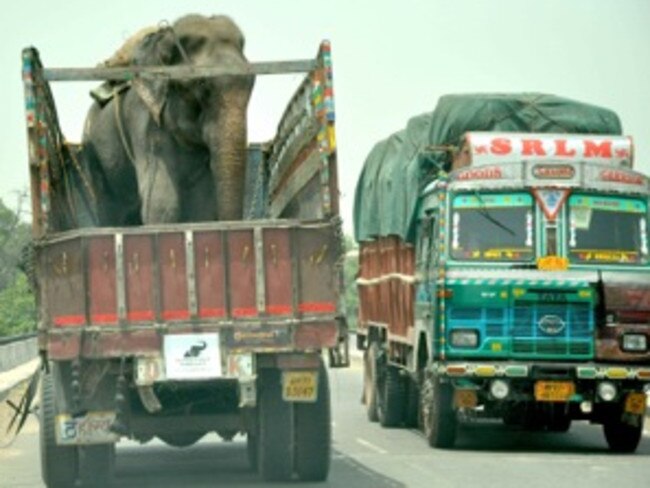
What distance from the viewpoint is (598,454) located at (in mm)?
19188

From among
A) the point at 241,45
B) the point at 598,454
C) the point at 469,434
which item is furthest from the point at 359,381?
the point at 241,45

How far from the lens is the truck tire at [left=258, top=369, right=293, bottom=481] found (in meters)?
14.3


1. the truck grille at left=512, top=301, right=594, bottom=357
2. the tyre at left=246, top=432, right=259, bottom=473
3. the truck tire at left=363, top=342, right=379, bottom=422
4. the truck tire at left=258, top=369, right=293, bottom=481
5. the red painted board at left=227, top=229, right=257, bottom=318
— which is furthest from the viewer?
the truck tire at left=363, top=342, right=379, bottom=422

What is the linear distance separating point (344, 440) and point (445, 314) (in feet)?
9.09

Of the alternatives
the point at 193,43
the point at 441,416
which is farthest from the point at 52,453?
the point at 441,416

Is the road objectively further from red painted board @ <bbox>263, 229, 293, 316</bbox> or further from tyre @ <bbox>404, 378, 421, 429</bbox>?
red painted board @ <bbox>263, 229, 293, 316</bbox>

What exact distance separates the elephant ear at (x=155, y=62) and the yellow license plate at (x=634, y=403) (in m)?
6.11

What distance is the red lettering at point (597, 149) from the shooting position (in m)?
19.5

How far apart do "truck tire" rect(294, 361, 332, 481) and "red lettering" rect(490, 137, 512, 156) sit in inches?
209

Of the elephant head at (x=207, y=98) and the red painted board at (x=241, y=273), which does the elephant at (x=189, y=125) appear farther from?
the red painted board at (x=241, y=273)

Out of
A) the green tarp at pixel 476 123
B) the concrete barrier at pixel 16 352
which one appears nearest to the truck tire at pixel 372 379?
the green tarp at pixel 476 123

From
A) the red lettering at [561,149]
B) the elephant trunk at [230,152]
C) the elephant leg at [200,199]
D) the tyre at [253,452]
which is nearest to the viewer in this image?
the elephant trunk at [230,152]

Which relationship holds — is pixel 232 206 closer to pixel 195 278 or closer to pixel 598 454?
pixel 195 278

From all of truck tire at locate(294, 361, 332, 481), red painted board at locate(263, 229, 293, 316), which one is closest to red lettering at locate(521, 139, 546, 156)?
truck tire at locate(294, 361, 332, 481)
